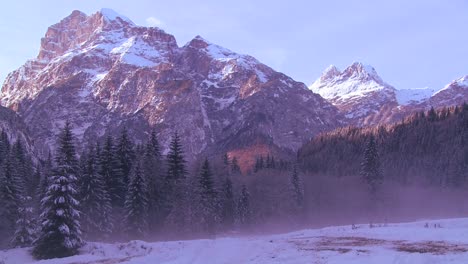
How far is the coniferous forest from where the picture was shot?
40.4 metres

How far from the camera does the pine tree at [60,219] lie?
34500 millimetres

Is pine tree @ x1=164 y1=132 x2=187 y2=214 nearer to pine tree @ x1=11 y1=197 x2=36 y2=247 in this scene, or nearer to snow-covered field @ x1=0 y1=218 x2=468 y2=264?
pine tree @ x1=11 y1=197 x2=36 y2=247

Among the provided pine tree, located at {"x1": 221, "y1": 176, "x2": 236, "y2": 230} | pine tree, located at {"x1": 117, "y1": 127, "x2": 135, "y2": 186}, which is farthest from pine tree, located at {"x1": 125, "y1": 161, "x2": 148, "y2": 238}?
pine tree, located at {"x1": 221, "y1": 176, "x2": 236, "y2": 230}

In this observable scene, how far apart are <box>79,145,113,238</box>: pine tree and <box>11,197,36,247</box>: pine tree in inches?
232

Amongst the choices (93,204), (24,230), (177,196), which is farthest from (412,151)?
(24,230)

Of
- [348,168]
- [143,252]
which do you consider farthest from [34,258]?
[348,168]

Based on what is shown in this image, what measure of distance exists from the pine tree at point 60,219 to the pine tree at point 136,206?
1370 centimetres

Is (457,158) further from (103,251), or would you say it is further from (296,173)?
(103,251)

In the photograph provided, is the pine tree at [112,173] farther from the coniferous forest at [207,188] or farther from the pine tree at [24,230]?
the pine tree at [24,230]

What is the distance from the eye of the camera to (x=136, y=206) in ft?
166

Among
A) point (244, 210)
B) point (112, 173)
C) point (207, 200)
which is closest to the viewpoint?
point (112, 173)

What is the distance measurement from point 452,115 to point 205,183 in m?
90.4

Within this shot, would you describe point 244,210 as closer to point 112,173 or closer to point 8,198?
point 112,173

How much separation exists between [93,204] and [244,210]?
33.1 metres
